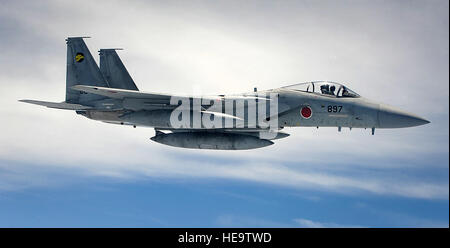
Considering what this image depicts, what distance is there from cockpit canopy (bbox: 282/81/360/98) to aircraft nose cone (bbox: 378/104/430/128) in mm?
1444

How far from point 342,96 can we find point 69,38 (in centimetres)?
1244

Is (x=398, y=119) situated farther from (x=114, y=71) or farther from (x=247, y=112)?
(x=114, y=71)

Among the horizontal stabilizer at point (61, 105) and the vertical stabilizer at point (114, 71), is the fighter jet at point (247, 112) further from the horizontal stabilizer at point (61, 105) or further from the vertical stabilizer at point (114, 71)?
the vertical stabilizer at point (114, 71)

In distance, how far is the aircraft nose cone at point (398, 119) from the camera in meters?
22.3

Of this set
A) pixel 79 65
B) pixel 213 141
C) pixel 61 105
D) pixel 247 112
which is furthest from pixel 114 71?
pixel 247 112

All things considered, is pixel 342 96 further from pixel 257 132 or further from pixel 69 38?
pixel 69 38

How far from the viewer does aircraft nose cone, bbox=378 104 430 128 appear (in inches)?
878

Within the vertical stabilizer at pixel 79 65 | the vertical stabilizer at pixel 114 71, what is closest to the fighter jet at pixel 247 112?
the vertical stabilizer at pixel 79 65

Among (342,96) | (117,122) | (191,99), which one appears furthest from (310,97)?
(117,122)

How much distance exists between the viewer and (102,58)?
83.6 ft

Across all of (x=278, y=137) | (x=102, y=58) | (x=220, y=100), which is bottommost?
(x=278, y=137)

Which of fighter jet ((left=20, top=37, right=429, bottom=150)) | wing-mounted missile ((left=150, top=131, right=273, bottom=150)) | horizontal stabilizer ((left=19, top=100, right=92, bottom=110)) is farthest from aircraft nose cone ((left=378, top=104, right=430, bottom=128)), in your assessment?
horizontal stabilizer ((left=19, top=100, right=92, bottom=110))

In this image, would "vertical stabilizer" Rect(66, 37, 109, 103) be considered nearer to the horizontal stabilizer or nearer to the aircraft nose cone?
the horizontal stabilizer

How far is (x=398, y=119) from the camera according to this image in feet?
73.2
